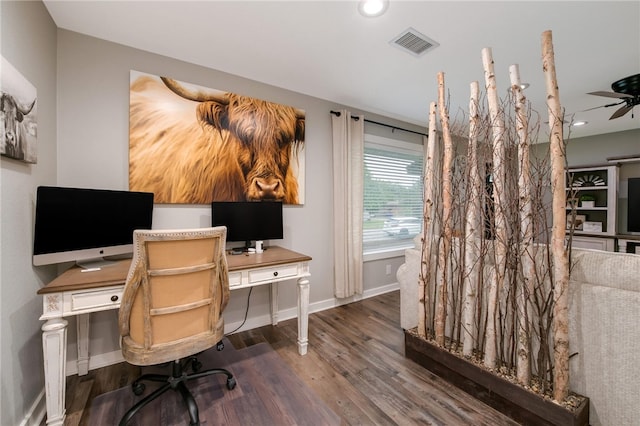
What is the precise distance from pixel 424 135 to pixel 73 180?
4430 mm

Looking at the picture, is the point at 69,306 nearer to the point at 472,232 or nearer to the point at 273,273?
the point at 273,273

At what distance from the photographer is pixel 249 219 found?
2.43m

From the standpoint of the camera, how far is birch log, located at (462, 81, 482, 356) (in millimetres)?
1858

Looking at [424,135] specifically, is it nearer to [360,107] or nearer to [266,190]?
[360,107]

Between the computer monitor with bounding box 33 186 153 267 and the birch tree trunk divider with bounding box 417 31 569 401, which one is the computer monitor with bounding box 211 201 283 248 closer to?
the computer monitor with bounding box 33 186 153 267

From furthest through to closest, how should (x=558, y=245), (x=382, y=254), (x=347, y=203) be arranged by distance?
(x=382, y=254) < (x=347, y=203) < (x=558, y=245)

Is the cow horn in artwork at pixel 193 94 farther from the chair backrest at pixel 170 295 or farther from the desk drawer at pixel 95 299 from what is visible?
the desk drawer at pixel 95 299

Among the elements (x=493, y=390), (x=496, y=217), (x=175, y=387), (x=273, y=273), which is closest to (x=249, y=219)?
(x=273, y=273)

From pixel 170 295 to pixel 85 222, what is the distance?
83 cm

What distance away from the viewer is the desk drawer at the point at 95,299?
1.40 metres

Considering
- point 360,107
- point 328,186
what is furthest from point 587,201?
point 328,186

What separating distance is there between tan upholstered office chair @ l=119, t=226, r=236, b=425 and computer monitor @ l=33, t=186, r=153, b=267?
2.03 ft

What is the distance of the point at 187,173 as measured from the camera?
89.7 inches

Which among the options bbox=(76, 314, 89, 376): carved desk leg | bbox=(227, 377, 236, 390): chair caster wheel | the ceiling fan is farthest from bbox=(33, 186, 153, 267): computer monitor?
the ceiling fan
